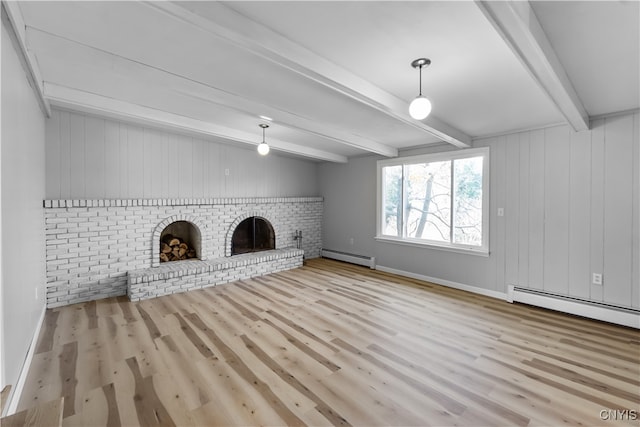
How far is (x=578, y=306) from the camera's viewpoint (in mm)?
3359

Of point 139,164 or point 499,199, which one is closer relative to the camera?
point 499,199

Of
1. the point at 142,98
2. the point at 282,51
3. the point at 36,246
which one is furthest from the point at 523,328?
the point at 36,246

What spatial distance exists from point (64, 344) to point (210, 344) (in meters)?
1.35

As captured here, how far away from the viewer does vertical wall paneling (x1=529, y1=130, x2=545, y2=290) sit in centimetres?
367

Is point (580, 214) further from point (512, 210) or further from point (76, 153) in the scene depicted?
point (76, 153)

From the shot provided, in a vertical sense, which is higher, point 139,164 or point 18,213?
point 139,164

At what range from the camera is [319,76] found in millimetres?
2135

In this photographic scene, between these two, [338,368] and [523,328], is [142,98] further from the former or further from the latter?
[523,328]

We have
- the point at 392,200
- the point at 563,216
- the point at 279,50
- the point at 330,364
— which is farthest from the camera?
the point at 392,200

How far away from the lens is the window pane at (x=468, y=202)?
4254 mm

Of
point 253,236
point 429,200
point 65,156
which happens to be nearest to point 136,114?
point 65,156

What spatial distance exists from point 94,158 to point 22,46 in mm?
2218

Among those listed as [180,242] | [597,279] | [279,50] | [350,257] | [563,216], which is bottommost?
[350,257]

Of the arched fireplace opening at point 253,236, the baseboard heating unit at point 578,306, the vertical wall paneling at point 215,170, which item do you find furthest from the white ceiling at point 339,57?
the arched fireplace opening at point 253,236
